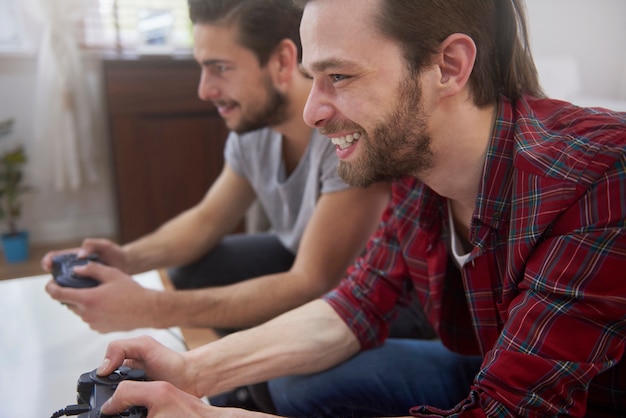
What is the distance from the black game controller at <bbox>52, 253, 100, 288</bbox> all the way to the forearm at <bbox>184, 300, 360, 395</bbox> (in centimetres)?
27

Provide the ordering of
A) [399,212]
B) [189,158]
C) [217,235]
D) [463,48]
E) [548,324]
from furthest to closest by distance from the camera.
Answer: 1. [189,158]
2. [217,235]
3. [399,212]
4. [463,48]
5. [548,324]

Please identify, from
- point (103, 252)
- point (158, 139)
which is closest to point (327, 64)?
point (103, 252)

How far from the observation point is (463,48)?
29.7 inches

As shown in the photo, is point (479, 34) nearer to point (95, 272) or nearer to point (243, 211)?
point (95, 272)

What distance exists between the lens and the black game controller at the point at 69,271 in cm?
99

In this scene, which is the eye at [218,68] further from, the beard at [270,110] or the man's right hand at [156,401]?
the man's right hand at [156,401]

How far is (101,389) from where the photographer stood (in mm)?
629

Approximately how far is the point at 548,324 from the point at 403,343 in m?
0.42

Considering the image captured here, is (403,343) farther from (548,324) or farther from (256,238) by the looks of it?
(256,238)

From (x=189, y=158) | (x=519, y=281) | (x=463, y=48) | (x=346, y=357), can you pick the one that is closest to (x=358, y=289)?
(x=346, y=357)

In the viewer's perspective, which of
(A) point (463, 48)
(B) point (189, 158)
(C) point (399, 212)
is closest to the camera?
(A) point (463, 48)

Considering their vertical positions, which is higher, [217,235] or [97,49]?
[97,49]

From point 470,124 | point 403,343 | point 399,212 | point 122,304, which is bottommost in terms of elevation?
point 403,343

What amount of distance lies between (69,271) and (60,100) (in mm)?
1621
